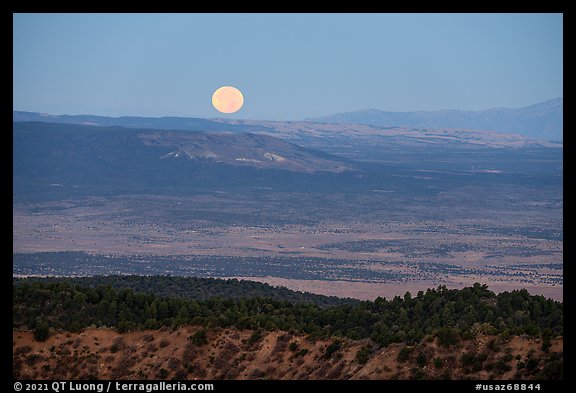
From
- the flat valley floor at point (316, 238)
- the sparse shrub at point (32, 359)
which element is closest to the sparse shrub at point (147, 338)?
the sparse shrub at point (32, 359)

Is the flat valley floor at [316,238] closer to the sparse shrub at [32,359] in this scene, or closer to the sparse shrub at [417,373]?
the sparse shrub at [32,359]

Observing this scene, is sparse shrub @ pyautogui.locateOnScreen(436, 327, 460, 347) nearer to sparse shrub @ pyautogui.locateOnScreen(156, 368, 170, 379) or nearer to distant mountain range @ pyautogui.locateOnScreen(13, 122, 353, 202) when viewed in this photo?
sparse shrub @ pyautogui.locateOnScreen(156, 368, 170, 379)

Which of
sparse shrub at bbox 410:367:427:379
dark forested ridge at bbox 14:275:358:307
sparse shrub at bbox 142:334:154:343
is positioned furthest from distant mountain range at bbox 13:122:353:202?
sparse shrub at bbox 410:367:427:379
